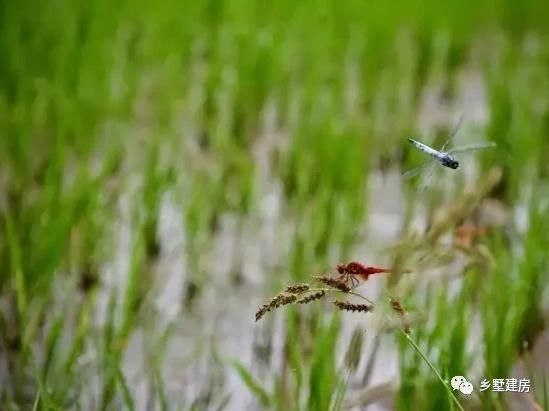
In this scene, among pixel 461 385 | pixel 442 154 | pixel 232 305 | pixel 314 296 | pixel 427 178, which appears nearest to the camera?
pixel 314 296

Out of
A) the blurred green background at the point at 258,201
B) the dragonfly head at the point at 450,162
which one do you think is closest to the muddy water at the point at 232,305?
the blurred green background at the point at 258,201

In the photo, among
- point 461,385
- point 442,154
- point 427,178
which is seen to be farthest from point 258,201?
point 461,385

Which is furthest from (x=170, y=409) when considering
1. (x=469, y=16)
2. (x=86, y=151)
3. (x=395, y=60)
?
(x=469, y=16)

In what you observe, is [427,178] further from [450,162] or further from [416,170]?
[450,162]

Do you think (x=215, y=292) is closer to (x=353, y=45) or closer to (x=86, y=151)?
(x=86, y=151)

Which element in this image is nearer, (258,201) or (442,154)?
(442,154)

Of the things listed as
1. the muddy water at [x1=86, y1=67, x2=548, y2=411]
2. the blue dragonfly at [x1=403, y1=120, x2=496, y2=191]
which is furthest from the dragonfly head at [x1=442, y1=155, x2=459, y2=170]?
the muddy water at [x1=86, y1=67, x2=548, y2=411]

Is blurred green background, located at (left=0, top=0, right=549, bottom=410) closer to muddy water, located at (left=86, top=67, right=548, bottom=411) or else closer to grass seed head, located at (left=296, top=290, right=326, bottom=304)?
muddy water, located at (left=86, top=67, right=548, bottom=411)

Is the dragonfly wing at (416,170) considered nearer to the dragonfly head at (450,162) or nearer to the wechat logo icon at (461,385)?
the dragonfly head at (450,162)
